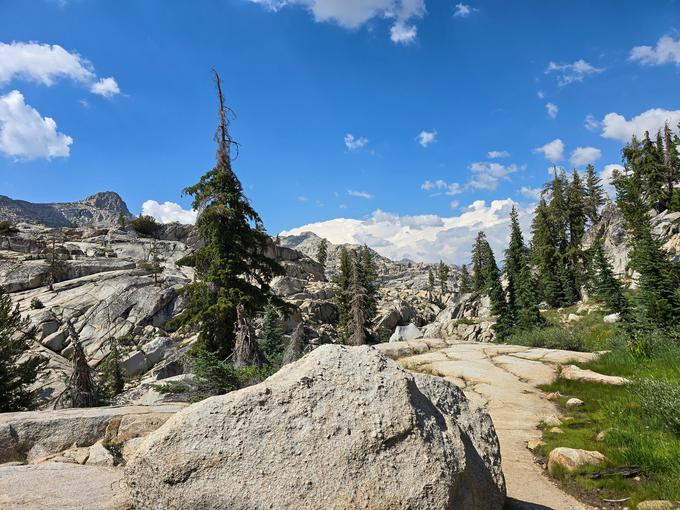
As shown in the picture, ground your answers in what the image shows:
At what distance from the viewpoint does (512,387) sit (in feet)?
41.8

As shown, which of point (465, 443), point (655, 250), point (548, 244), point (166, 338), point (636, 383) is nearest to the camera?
point (465, 443)

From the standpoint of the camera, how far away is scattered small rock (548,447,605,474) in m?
6.33

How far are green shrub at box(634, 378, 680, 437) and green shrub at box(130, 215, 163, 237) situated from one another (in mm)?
94987

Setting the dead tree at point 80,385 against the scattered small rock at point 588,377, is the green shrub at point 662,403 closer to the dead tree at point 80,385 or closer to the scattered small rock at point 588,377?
the scattered small rock at point 588,377

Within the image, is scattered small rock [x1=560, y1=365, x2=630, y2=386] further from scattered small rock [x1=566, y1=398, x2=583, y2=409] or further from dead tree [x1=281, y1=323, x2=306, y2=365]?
dead tree [x1=281, y1=323, x2=306, y2=365]

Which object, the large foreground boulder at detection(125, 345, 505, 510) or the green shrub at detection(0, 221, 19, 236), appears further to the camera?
the green shrub at detection(0, 221, 19, 236)

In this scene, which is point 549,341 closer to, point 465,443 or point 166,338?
point 465,443

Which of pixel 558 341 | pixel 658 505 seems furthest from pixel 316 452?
pixel 558 341

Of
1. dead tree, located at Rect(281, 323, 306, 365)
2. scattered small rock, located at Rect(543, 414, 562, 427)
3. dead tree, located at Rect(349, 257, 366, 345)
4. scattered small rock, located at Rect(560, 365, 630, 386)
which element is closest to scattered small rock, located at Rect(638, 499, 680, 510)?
scattered small rock, located at Rect(543, 414, 562, 427)

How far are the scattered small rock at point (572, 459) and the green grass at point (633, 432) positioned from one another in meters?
0.16

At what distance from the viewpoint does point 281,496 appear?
11.1 feet

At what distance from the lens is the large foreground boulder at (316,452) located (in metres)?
3.41

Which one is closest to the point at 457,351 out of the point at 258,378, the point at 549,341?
the point at 549,341

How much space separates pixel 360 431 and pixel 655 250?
79.1 feet
